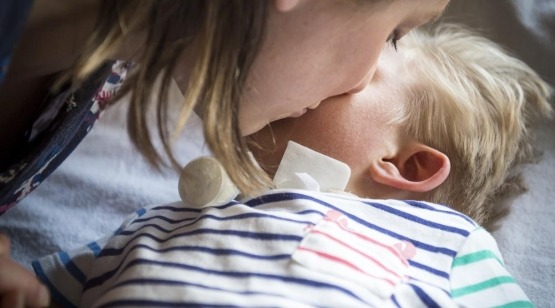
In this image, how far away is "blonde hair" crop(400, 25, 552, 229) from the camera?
1008 millimetres

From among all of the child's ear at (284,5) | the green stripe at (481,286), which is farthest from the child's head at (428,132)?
the child's ear at (284,5)

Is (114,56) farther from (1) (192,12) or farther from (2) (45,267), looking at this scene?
(2) (45,267)

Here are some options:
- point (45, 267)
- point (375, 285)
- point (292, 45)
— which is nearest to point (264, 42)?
point (292, 45)

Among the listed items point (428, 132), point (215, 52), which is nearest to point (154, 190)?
point (428, 132)

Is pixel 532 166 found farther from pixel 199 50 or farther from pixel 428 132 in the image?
pixel 199 50

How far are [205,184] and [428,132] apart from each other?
35 cm

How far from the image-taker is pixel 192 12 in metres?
0.63

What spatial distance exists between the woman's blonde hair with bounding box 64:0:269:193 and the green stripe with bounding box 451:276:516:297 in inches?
11.5

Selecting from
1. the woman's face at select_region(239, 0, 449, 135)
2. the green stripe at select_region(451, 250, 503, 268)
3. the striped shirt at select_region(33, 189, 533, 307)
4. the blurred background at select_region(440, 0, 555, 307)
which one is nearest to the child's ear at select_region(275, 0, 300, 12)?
the woman's face at select_region(239, 0, 449, 135)

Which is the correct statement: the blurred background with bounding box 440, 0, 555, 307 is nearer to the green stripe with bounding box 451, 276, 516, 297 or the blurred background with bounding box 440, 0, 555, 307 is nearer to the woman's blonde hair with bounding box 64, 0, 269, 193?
the green stripe with bounding box 451, 276, 516, 297

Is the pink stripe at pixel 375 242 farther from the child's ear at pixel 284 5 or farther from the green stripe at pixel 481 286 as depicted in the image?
Result: the child's ear at pixel 284 5

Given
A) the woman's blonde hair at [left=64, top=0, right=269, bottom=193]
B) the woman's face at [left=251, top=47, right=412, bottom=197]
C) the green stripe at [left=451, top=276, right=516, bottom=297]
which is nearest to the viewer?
the woman's blonde hair at [left=64, top=0, right=269, bottom=193]

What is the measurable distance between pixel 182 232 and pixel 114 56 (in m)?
0.21

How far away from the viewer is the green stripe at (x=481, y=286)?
2.47 feet
